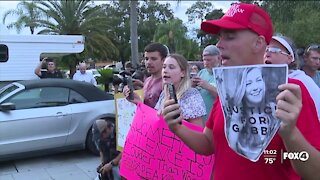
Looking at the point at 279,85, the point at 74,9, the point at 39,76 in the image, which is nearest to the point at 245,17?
the point at 279,85

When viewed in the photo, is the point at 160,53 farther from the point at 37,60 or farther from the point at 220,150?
the point at 37,60

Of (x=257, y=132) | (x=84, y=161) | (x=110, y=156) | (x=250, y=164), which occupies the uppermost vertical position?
(x=257, y=132)

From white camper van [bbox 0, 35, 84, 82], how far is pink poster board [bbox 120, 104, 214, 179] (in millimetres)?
7419

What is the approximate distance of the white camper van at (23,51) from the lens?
9.57 metres

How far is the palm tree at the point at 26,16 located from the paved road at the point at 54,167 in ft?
67.4

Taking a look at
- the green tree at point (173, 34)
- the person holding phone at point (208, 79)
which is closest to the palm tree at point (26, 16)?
the green tree at point (173, 34)

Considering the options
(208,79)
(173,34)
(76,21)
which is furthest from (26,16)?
(208,79)

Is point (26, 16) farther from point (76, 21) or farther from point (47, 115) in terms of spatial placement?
point (47, 115)

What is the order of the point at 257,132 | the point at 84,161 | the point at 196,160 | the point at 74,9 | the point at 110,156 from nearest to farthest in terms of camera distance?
the point at 257,132 < the point at 196,160 < the point at 110,156 < the point at 84,161 < the point at 74,9

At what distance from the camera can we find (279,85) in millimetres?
1273

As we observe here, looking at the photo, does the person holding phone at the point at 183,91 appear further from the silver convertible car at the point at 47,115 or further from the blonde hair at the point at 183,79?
the silver convertible car at the point at 47,115

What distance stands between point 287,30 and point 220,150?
28.0 meters

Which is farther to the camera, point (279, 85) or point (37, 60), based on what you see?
point (37, 60)

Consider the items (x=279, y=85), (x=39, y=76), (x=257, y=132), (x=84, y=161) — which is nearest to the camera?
(x=279, y=85)
